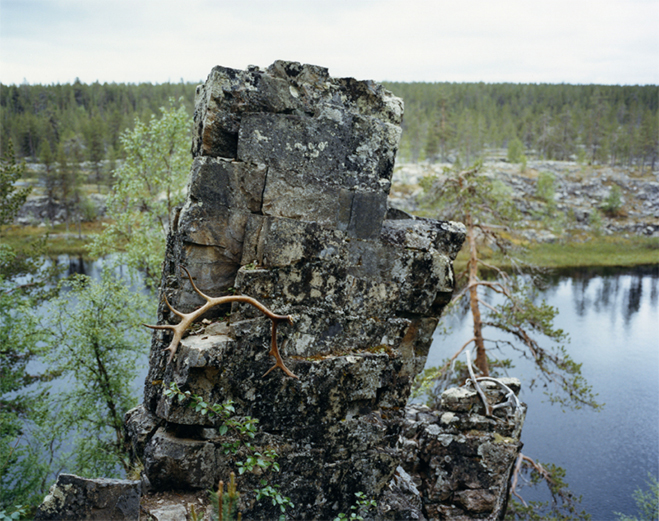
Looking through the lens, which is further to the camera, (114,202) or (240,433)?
(114,202)

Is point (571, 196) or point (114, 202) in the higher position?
point (571, 196)


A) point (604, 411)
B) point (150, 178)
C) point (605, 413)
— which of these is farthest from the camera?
point (604, 411)

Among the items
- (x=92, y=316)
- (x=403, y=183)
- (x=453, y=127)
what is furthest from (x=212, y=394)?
(x=453, y=127)

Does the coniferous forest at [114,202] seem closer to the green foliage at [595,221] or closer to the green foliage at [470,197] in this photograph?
the green foliage at [470,197]

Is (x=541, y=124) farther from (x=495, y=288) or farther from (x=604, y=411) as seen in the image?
(x=495, y=288)

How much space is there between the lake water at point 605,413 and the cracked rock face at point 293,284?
18985 mm

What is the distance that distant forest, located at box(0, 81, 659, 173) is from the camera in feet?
336

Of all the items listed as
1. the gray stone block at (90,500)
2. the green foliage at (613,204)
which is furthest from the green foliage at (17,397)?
the green foliage at (613,204)

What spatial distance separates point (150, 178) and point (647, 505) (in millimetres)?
27272

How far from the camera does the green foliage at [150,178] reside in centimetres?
2372

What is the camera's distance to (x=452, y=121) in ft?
378

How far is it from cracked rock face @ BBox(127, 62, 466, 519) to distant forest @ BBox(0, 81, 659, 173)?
7216 centimetres

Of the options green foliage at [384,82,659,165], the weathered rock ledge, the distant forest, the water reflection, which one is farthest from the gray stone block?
green foliage at [384,82,659,165]

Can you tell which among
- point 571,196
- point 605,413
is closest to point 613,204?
point 571,196
